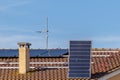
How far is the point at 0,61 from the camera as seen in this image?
2808 cm

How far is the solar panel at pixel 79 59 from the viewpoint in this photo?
2566cm

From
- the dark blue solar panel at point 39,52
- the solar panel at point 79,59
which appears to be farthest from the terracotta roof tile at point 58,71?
the solar panel at point 79,59

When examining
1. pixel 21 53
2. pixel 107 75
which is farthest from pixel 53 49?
pixel 107 75

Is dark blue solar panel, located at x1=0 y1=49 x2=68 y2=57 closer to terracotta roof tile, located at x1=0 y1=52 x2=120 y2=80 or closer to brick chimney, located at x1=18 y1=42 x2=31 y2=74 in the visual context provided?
terracotta roof tile, located at x1=0 y1=52 x2=120 y2=80

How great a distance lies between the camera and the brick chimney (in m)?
26.6

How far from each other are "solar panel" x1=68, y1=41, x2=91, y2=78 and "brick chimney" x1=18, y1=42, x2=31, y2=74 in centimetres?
252

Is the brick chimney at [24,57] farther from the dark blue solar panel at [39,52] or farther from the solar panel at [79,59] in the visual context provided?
the solar panel at [79,59]

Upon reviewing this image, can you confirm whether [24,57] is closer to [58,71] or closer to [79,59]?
[58,71]

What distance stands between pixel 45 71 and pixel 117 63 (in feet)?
13.2

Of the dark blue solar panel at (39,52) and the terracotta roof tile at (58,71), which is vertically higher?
the dark blue solar panel at (39,52)

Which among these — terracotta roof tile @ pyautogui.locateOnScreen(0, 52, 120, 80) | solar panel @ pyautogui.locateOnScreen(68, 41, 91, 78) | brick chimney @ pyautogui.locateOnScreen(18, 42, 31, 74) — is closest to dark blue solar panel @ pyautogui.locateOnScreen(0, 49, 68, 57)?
terracotta roof tile @ pyautogui.locateOnScreen(0, 52, 120, 80)

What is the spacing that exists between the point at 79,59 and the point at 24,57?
3.13 metres

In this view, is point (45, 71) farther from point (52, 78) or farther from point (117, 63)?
point (117, 63)

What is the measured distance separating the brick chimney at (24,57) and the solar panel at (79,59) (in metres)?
2.52
